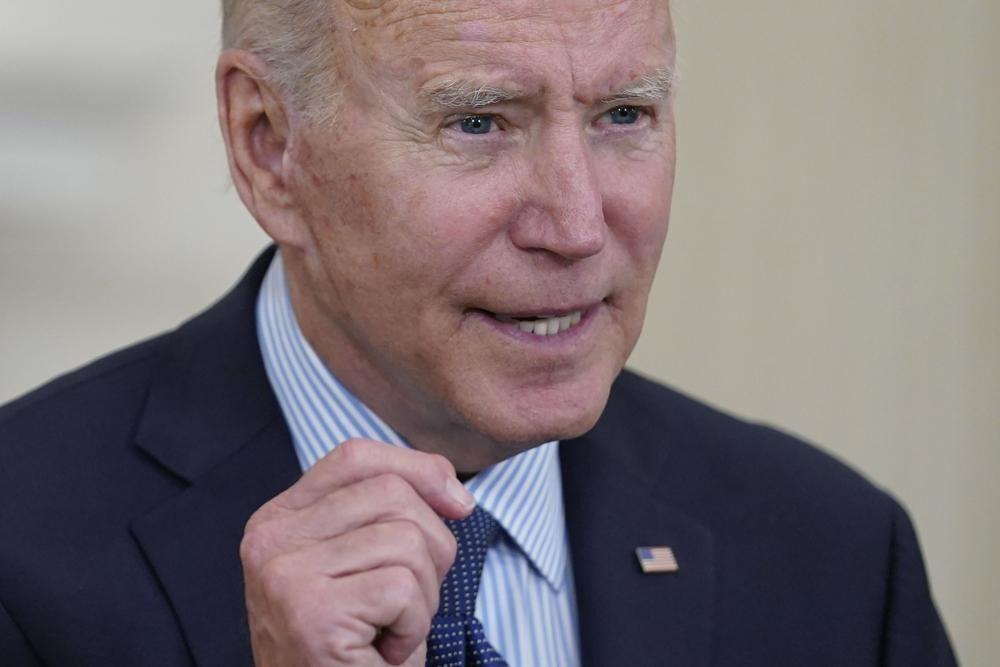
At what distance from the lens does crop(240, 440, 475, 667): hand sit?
176 centimetres

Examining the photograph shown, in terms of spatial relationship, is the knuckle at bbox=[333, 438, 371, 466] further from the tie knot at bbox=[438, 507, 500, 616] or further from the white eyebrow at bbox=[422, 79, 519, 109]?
the white eyebrow at bbox=[422, 79, 519, 109]

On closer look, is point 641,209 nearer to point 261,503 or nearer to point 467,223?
point 467,223

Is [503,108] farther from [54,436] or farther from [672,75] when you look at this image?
[54,436]

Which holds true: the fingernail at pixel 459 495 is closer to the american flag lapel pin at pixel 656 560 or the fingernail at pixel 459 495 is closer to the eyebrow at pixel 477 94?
the eyebrow at pixel 477 94

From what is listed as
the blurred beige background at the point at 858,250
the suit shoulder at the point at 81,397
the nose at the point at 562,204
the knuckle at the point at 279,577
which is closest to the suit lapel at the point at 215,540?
the suit shoulder at the point at 81,397

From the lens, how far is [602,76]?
1994 millimetres

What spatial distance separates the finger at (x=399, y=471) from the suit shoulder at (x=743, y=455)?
30.7 inches

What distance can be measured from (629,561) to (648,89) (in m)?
0.68

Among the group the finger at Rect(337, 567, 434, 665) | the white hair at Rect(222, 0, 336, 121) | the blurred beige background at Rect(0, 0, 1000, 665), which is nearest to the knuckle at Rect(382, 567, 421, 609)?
the finger at Rect(337, 567, 434, 665)

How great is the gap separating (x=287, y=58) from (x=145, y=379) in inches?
21.2

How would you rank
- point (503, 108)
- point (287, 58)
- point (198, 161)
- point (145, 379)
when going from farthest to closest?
point (198, 161)
point (145, 379)
point (287, 58)
point (503, 108)

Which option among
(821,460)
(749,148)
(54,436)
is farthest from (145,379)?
(749,148)

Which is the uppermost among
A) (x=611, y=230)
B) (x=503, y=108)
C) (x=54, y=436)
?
(x=503, y=108)

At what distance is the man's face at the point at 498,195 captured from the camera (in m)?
1.97
